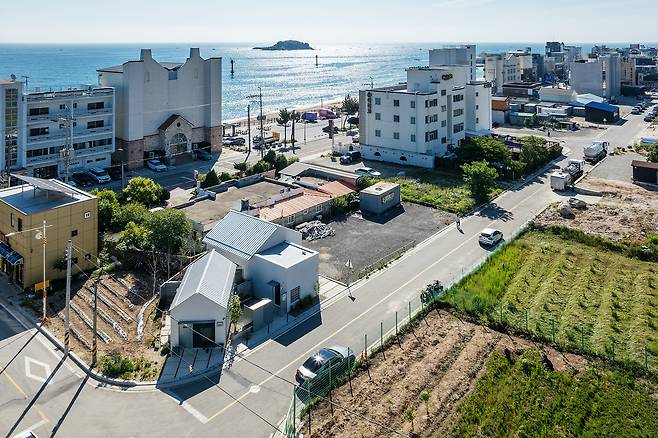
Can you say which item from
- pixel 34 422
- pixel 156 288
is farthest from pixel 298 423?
pixel 156 288

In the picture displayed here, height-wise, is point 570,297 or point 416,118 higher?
point 416,118

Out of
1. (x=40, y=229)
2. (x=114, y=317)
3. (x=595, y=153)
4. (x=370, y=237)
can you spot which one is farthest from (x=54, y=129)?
(x=595, y=153)

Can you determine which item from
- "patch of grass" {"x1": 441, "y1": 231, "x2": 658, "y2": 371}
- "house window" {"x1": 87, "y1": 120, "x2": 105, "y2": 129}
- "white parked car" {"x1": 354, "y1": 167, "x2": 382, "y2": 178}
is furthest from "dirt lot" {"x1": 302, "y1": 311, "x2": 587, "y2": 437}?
"house window" {"x1": 87, "y1": 120, "x2": 105, "y2": 129}

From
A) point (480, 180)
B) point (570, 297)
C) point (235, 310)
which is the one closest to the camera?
point (235, 310)

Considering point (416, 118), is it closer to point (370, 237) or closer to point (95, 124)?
point (370, 237)

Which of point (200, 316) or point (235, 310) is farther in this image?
point (235, 310)

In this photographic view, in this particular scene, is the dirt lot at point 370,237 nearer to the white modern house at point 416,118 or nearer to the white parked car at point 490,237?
the white parked car at point 490,237

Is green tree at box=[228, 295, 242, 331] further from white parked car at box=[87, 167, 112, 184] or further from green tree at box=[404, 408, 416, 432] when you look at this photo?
white parked car at box=[87, 167, 112, 184]
